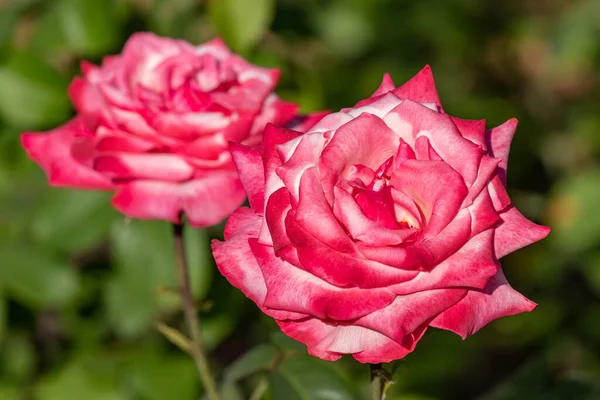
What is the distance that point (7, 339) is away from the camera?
1.48 metres

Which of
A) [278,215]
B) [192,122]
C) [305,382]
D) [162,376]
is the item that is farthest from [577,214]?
[278,215]

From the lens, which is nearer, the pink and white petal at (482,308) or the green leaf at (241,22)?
the pink and white petal at (482,308)

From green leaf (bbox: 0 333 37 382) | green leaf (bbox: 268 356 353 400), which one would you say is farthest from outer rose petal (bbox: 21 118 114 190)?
green leaf (bbox: 0 333 37 382)

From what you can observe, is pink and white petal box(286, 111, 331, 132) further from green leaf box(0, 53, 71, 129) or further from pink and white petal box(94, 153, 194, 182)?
green leaf box(0, 53, 71, 129)

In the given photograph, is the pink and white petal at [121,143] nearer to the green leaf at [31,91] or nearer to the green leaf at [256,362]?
the green leaf at [256,362]

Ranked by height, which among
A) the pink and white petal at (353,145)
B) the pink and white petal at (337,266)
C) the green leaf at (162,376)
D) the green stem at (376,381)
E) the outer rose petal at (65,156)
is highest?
the pink and white petal at (353,145)

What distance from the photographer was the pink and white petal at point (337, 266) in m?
0.57

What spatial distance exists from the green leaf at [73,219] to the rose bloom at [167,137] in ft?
0.82

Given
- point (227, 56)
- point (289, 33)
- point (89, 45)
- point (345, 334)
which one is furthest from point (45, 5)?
point (345, 334)

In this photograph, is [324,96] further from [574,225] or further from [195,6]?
[574,225]

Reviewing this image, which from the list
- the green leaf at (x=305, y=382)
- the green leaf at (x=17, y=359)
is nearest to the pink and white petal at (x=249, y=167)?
the green leaf at (x=305, y=382)

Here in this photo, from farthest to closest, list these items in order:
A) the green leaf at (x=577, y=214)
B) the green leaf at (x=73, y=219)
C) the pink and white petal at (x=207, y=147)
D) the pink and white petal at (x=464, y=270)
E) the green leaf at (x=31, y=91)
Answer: the green leaf at (x=577, y=214) → the green leaf at (x=31, y=91) → the green leaf at (x=73, y=219) → the pink and white petal at (x=207, y=147) → the pink and white petal at (x=464, y=270)

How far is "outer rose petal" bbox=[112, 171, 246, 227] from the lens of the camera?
78cm

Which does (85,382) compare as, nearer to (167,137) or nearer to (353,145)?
(167,137)
